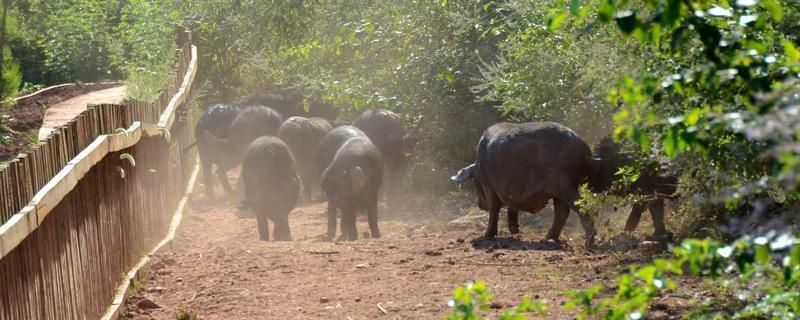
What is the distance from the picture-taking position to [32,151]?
6500mm

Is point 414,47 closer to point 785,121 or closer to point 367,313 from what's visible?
point 367,313

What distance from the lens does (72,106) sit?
2003 centimetres

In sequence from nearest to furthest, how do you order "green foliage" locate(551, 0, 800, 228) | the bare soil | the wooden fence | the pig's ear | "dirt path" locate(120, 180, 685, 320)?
1. "green foliage" locate(551, 0, 800, 228)
2. the wooden fence
3. "dirt path" locate(120, 180, 685, 320)
4. the pig's ear
5. the bare soil

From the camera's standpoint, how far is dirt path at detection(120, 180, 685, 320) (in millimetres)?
8484

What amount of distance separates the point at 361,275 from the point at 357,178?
5.01 m

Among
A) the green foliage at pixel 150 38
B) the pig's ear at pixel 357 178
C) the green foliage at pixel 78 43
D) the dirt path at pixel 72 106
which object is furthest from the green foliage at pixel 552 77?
the green foliage at pixel 78 43

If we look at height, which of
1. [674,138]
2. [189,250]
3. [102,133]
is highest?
[674,138]

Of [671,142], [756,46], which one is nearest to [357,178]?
[671,142]

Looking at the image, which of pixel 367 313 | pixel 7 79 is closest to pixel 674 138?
pixel 367 313

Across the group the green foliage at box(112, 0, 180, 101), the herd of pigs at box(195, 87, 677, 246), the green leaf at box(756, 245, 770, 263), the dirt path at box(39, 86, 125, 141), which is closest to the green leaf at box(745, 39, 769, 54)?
the green leaf at box(756, 245, 770, 263)

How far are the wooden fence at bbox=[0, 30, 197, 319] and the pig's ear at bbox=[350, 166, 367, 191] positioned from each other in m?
3.04

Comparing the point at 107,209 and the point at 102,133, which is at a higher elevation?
the point at 102,133

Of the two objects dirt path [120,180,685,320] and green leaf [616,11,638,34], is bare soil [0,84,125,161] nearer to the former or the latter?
dirt path [120,180,685,320]

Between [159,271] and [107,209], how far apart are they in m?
1.86
